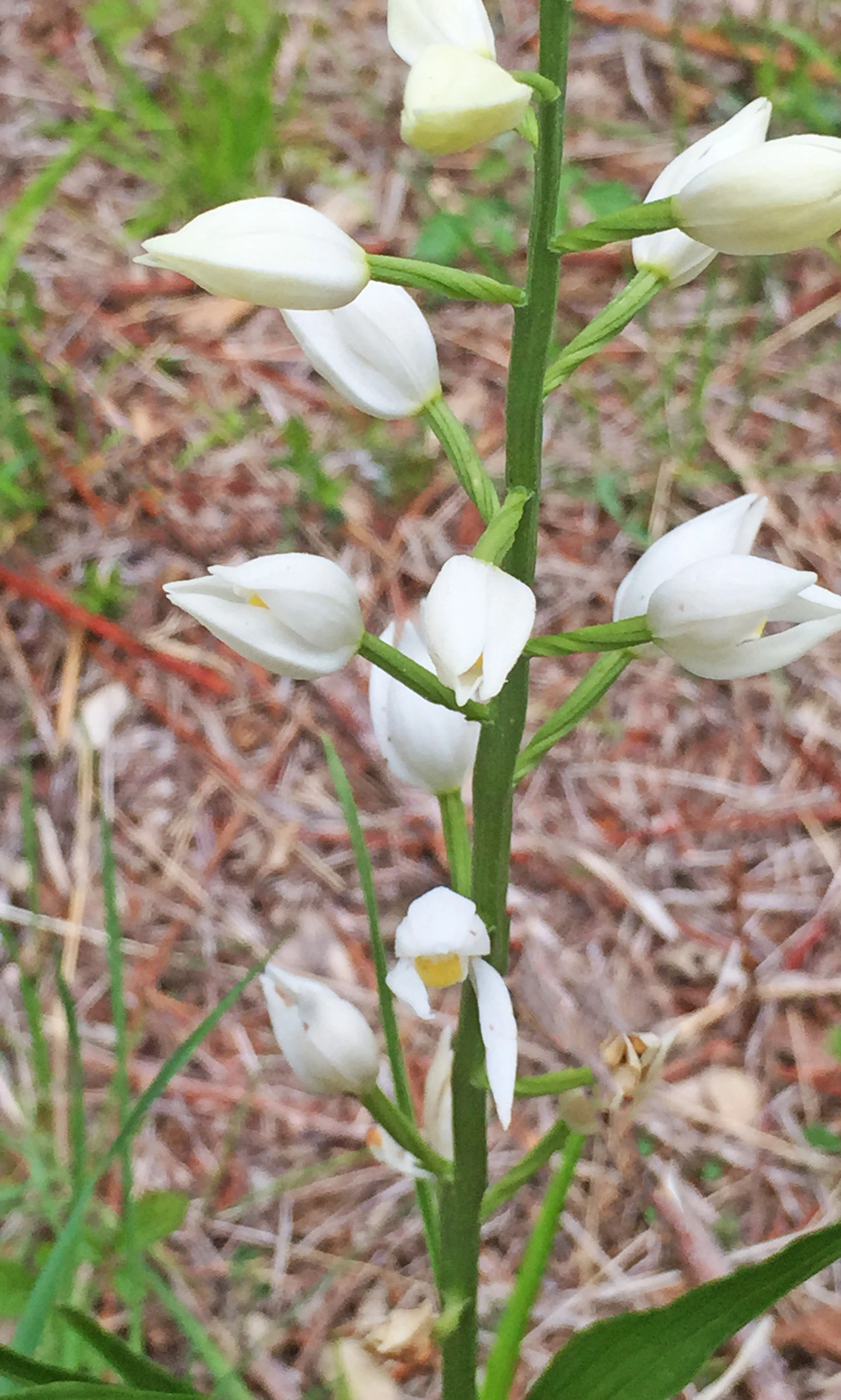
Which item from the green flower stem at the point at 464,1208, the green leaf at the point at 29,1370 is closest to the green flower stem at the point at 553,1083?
the green flower stem at the point at 464,1208

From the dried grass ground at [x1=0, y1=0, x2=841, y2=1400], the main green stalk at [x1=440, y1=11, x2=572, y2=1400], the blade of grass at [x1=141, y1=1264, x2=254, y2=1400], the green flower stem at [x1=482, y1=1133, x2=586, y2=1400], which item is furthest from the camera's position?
the dried grass ground at [x1=0, y1=0, x2=841, y2=1400]

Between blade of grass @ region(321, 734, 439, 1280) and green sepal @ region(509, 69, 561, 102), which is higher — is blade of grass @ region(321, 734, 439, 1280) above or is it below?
below

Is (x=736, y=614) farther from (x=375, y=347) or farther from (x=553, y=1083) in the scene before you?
(x=553, y=1083)

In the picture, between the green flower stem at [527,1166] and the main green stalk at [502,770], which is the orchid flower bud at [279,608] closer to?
the main green stalk at [502,770]

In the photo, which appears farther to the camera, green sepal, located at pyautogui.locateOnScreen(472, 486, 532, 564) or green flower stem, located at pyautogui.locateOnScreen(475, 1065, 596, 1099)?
green flower stem, located at pyautogui.locateOnScreen(475, 1065, 596, 1099)

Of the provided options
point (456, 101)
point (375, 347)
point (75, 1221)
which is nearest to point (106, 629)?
point (75, 1221)

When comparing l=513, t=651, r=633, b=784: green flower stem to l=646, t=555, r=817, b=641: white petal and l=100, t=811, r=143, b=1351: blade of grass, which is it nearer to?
l=646, t=555, r=817, b=641: white petal

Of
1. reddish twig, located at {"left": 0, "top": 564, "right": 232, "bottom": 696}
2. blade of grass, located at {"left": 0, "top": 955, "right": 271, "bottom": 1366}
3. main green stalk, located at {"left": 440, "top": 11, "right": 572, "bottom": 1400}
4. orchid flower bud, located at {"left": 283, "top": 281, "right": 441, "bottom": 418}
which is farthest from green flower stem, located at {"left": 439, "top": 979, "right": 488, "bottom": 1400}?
reddish twig, located at {"left": 0, "top": 564, "right": 232, "bottom": 696}

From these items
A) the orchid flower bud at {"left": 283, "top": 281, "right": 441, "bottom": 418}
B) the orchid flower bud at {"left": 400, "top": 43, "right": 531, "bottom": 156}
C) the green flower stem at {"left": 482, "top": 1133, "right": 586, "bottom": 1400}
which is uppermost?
the orchid flower bud at {"left": 400, "top": 43, "right": 531, "bottom": 156}
